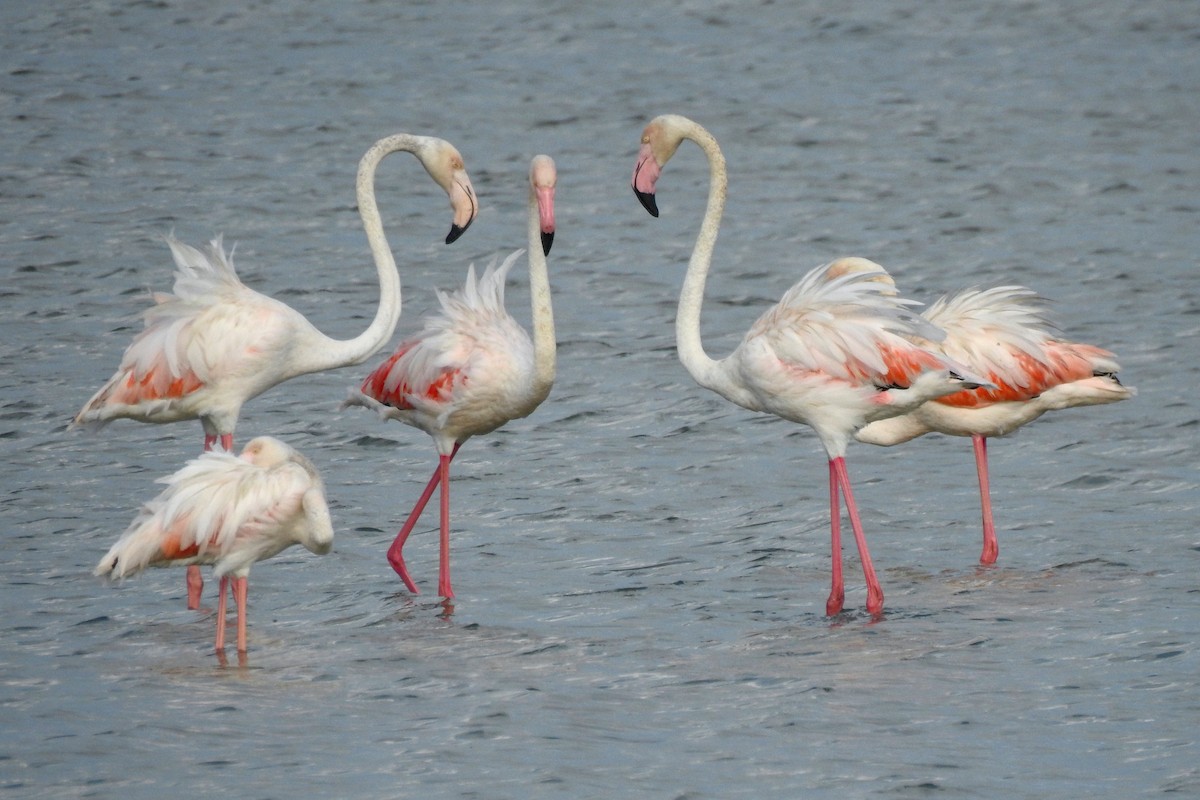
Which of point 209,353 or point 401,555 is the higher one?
point 209,353

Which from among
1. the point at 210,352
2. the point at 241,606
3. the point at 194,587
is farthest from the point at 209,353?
the point at 241,606

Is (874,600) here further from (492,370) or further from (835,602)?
(492,370)

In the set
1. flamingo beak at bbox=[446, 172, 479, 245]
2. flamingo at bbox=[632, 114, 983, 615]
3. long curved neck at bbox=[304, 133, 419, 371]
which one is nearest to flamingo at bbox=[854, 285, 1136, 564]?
flamingo at bbox=[632, 114, 983, 615]

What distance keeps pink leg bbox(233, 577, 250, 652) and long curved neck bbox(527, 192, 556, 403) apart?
59.0 inches

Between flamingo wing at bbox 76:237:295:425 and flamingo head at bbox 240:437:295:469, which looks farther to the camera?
flamingo wing at bbox 76:237:295:425

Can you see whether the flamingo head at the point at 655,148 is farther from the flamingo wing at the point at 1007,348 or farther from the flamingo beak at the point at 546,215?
the flamingo wing at the point at 1007,348

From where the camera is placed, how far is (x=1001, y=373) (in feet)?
25.9

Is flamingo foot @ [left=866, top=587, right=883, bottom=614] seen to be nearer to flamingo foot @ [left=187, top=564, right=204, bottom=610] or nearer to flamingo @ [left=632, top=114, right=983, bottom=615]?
flamingo @ [left=632, top=114, right=983, bottom=615]

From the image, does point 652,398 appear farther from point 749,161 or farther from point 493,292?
point 749,161

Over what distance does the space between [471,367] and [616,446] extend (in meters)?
2.13

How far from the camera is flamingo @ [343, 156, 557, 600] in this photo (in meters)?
7.50

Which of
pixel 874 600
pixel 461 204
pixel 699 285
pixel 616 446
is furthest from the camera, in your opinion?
pixel 616 446

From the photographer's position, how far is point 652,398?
34.2 ft

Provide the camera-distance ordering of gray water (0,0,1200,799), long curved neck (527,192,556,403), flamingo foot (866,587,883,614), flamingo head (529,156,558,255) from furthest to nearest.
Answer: long curved neck (527,192,556,403), flamingo head (529,156,558,255), flamingo foot (866,587,883,614), gray water (0,0,1200,799)
